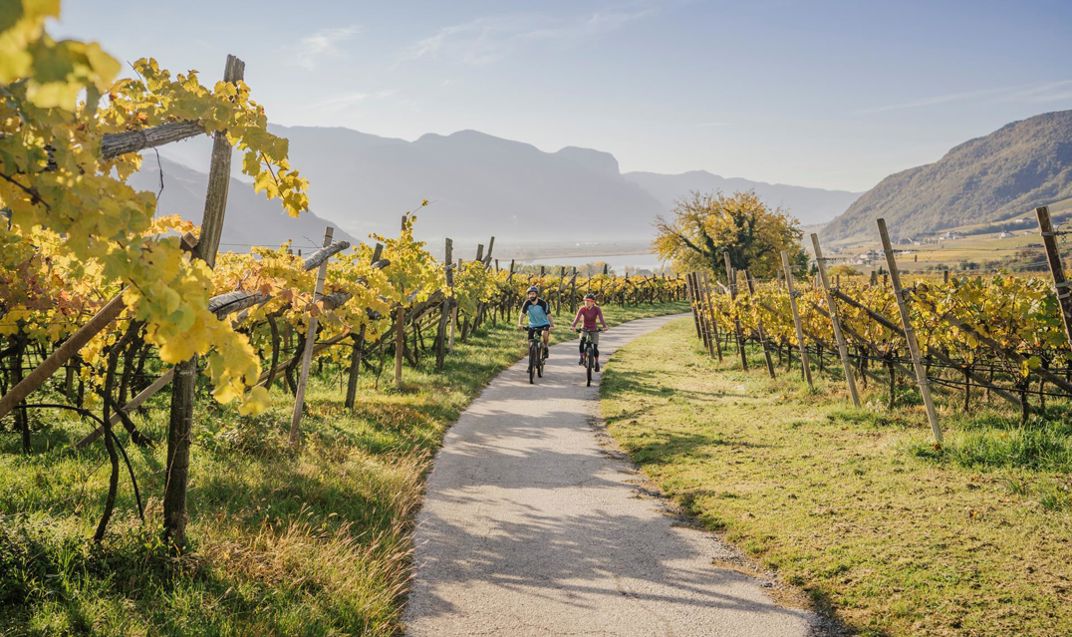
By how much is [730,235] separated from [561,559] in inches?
1416

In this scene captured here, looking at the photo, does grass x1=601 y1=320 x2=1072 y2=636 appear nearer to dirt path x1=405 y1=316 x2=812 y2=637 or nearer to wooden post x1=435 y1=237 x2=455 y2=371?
dirt path x1=405 y1=316 x2=812 y2=637

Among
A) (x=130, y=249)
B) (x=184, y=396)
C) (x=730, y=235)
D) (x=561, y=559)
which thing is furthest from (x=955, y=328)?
(x=730, y=235)

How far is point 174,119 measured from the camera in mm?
3348

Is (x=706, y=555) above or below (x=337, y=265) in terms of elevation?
below

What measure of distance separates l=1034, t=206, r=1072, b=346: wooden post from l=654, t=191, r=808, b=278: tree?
1257 inches

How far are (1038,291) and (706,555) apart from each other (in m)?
5.66

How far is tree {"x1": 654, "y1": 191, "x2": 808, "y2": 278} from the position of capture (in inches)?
1492

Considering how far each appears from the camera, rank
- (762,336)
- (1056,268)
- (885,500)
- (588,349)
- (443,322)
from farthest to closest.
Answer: (443,322) → (588,349) → (762,336) → (885,500) → (1056,268)

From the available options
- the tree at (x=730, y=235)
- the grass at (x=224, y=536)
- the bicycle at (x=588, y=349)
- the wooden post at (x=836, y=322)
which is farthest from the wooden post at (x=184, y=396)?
the tree at (x=730, y=235)

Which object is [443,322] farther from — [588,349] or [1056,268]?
[1056,268]

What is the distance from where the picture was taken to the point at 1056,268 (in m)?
5.82

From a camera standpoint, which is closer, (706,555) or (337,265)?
(706,555)

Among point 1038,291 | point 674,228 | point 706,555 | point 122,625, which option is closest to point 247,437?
point 122,625

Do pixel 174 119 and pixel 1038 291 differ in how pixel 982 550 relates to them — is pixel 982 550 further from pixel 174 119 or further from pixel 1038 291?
pixel 174 119
